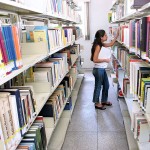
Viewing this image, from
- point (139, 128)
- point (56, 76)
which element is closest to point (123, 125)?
point (139, 128)

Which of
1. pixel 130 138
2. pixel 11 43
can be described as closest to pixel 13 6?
pixel 11 43

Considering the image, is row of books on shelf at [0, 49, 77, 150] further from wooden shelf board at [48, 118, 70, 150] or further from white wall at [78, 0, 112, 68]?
white wall at [78, 0, 112, 68]

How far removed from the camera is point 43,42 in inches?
74.2

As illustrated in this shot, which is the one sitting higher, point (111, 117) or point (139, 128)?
point (139, 128)

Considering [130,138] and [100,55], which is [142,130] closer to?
[130,138]

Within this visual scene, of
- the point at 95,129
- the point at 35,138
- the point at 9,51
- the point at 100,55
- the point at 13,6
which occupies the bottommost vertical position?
the point at 95,129

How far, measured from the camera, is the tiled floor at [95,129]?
2.55 metres

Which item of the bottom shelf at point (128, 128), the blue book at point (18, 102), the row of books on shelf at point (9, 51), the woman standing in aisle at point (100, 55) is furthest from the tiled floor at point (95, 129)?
the row of books on shelf at point (9, 51)

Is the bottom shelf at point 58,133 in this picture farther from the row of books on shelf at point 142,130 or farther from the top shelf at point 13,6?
the top shelf at point 13,6

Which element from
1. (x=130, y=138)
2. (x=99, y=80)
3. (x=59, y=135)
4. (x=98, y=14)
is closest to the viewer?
(x=130, y=138)

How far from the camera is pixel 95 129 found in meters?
2.95

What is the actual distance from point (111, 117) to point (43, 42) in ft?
6.51

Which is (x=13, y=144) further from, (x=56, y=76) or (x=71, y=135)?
(x=71, y=135)

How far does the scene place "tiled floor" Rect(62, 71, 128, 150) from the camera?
8.37 feet
